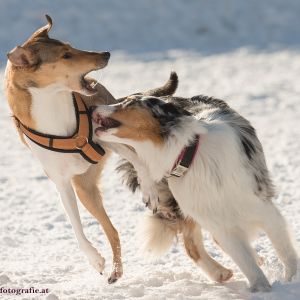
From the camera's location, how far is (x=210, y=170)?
4434mm

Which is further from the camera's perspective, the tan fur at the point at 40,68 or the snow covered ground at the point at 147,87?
the snow covered ground at the point at 147,87

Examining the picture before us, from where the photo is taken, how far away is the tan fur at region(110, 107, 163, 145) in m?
4.38


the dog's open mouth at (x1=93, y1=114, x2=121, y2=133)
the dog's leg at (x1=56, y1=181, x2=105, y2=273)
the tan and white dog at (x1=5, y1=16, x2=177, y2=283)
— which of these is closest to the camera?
the dog's open mouth at (x1=93, y1=114, x2=121, y2=133)

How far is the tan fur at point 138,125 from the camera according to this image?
4.38 m

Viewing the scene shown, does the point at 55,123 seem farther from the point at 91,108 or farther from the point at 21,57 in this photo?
the point at 21,57

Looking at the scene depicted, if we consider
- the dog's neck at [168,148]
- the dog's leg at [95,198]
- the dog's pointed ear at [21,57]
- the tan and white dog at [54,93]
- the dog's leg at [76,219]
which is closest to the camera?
the dog's neck at [168,148]

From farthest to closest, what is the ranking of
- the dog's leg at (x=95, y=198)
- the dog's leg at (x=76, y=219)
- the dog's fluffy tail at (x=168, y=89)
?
1. the dog's fluffy tail at (x=168, y=89)
2. the dog's leg at (x=95, y=198)
3. the dog's leg at (x=76, y=219)

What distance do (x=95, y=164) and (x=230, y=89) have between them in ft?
19.8

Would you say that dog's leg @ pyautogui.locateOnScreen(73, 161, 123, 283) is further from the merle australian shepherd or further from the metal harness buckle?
the metal harness buckle

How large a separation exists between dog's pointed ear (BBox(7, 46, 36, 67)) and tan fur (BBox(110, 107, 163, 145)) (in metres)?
0.66

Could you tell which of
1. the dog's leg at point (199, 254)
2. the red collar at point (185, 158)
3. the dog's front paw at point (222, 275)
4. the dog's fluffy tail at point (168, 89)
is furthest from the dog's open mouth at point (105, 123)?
the dog's front paw at point (222, 275)

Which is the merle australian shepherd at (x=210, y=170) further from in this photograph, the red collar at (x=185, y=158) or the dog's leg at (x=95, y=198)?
the dog's leg at (x=95, y=198)

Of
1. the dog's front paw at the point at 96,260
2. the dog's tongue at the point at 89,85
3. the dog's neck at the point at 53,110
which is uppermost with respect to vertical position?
the dog's tongue at the point at 89,85

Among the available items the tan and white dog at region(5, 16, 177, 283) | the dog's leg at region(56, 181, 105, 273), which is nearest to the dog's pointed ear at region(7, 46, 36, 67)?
the tan and white dog at region(5, 16, 177, 283)
